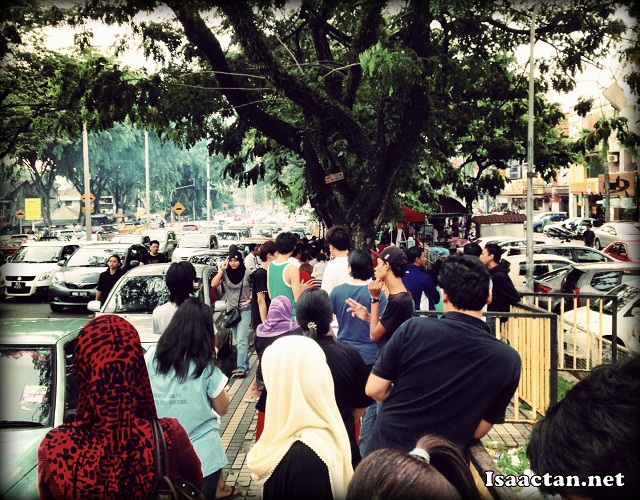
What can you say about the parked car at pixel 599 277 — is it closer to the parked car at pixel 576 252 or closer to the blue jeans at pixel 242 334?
the blue jeans at pixel 242 334

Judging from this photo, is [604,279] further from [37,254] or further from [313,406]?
[37,254]

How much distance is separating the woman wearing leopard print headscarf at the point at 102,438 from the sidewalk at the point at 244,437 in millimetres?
2810

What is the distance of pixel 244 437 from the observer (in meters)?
6.67

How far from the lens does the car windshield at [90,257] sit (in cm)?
1752

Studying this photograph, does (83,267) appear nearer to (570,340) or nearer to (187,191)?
(570,340)

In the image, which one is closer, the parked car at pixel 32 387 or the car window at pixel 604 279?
the parked car at pixel 32 387

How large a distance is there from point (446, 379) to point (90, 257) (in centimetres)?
1603

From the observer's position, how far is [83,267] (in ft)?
56.6

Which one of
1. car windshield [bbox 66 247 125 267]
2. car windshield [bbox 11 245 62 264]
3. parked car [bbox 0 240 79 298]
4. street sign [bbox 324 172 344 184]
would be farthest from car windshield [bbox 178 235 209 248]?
street sign [bbox 324 172 344 184]

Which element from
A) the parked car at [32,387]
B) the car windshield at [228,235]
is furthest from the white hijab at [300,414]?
the car windshield at [228,235]

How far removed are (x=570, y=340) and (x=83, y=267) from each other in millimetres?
12389

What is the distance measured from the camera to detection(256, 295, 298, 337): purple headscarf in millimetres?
6039

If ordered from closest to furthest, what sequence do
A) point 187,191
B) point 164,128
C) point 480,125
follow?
1. point 164,128
2. point 480,125
3. point 187,191

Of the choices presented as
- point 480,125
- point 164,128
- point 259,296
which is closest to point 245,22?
point 164,128
